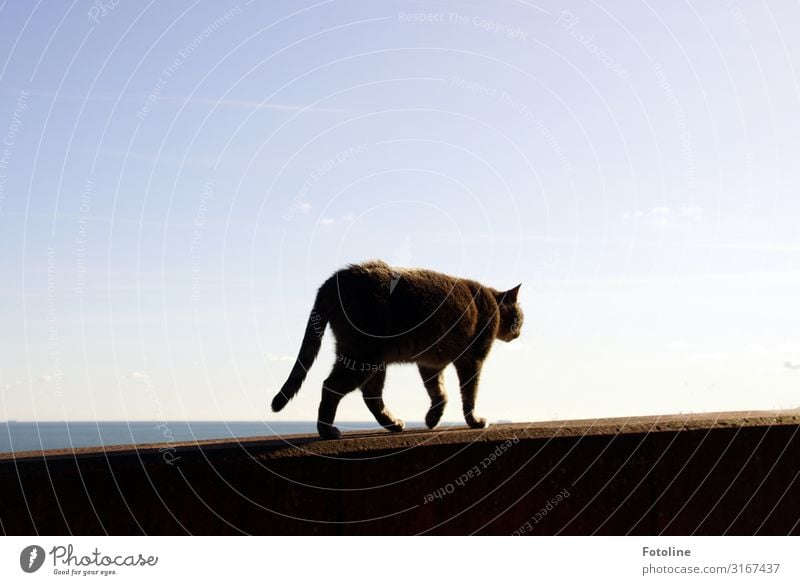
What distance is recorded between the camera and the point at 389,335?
8312 millimetres

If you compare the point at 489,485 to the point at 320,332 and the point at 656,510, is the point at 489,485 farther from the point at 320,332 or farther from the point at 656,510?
the point at 320,332

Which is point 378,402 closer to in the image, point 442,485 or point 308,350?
point 308,350

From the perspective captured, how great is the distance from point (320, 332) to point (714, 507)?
4.35 meters

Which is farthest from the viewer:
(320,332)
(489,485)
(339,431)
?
(320,332)

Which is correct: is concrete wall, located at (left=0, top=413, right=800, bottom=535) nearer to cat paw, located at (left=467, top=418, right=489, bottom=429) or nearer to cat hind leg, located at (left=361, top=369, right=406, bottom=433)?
cat hind leg, located at (left=361, top=369, right=406, bottom=433)

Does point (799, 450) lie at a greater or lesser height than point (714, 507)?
greater

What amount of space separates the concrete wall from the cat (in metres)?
1.99

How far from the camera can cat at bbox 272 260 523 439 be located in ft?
26.3

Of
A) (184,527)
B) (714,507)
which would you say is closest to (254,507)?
Result: (184,527)

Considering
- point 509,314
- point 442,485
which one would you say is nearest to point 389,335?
point 442,485

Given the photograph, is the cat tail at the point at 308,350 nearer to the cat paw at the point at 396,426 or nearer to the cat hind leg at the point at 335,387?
the cat hind leg at the point at 335,387

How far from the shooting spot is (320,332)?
327 inches

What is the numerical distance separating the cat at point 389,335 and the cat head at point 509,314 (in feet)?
3.76

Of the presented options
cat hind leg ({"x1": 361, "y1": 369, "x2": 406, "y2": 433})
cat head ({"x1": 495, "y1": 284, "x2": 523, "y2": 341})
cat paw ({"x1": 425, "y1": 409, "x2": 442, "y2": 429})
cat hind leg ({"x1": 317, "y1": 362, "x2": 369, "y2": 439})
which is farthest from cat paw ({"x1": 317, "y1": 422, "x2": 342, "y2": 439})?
cat head ({"x1": 495, "y1": 284, "x2": 523, "y2": 341})
